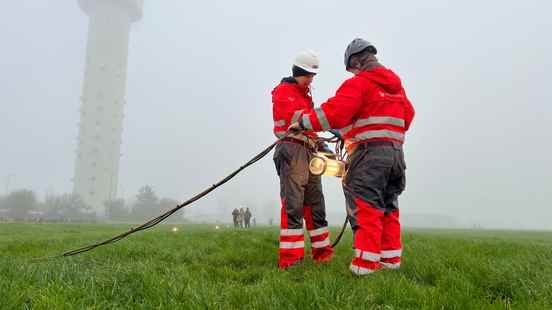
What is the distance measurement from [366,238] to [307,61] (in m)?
2.65

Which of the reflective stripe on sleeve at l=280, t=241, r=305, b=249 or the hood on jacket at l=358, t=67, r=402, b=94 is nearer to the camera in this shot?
the hood on jacket at l=358, t=67, r=402, b=94

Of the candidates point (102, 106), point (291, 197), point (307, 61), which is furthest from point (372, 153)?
point (102, 106)

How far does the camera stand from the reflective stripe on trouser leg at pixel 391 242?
466 cm

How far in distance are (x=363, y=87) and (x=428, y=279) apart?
7.24ft

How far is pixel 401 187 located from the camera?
4805 mm

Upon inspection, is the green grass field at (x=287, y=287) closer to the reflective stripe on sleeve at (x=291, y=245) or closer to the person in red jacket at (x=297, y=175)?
the reflective stripe on sleeve at (x=291, y=245)

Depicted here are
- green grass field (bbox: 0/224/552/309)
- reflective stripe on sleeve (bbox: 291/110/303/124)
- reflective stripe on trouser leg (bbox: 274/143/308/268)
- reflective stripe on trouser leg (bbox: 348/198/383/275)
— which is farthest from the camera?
reflective stripe on trouser leg (bbox: 274/143/308/268)

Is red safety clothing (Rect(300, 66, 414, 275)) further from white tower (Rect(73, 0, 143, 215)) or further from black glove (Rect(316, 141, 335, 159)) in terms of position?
white tower (Rect(73, 0, 143, 215))

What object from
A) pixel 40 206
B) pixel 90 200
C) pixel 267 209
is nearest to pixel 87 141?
pixel 90 200

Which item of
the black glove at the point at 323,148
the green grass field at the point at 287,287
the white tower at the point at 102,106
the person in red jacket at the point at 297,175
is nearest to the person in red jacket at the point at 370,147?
the green grass field at the point at 287,287

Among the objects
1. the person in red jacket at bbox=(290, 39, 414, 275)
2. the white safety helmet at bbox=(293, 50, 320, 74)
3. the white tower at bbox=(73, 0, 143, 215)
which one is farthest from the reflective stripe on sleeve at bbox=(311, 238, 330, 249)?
the white tower at bbox=(73, 0, 143, 215)

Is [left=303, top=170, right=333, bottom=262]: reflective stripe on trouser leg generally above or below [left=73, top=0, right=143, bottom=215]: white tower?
below

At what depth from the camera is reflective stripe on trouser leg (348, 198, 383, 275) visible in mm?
4137

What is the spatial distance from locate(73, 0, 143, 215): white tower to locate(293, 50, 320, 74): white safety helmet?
139574mm
